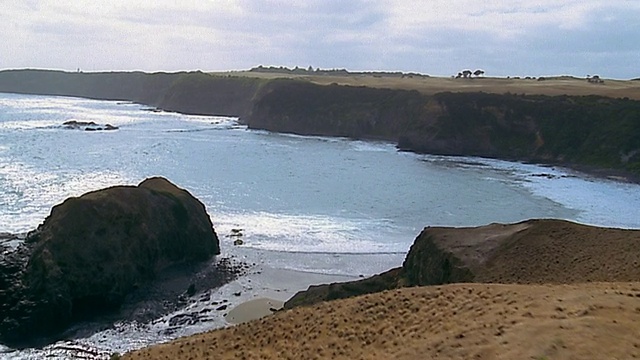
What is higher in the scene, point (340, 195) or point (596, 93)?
point (596, 93)

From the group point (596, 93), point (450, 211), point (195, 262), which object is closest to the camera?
point (195, 262)

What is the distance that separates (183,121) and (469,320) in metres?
133

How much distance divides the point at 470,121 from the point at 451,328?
83798 millimetres

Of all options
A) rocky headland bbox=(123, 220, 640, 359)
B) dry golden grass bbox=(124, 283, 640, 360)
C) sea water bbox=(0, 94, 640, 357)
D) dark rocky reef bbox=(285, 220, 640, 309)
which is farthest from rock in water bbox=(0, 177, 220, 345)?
dry golden grass bbox=(124, 283, 640, 360)

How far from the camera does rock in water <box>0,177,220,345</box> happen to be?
85.8 ft

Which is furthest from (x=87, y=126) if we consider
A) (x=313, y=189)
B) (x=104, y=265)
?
(x=104, y=265)

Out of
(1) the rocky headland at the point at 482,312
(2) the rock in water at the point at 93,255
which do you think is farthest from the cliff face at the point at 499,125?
(2) the rock in water at the point at 93,255

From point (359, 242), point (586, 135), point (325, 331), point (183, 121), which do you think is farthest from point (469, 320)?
point (183, 121)

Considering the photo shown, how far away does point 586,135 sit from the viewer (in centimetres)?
8662

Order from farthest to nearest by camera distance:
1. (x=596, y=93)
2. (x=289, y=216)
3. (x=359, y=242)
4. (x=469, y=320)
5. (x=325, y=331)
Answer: (x=596, y=93) → (x=289, y=216) → (x=359, y=242) → (x=325, y=331) → (x=469, y=320)

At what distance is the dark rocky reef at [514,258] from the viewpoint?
2227 cm

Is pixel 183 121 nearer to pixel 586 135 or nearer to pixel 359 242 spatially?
pixel 586 135

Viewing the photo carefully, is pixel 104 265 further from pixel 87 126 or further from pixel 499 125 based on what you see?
pixel 87 126

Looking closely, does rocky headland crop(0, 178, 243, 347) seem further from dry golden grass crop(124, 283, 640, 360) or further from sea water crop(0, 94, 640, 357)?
dry golden grass crop(124, 283, 640, 360)
